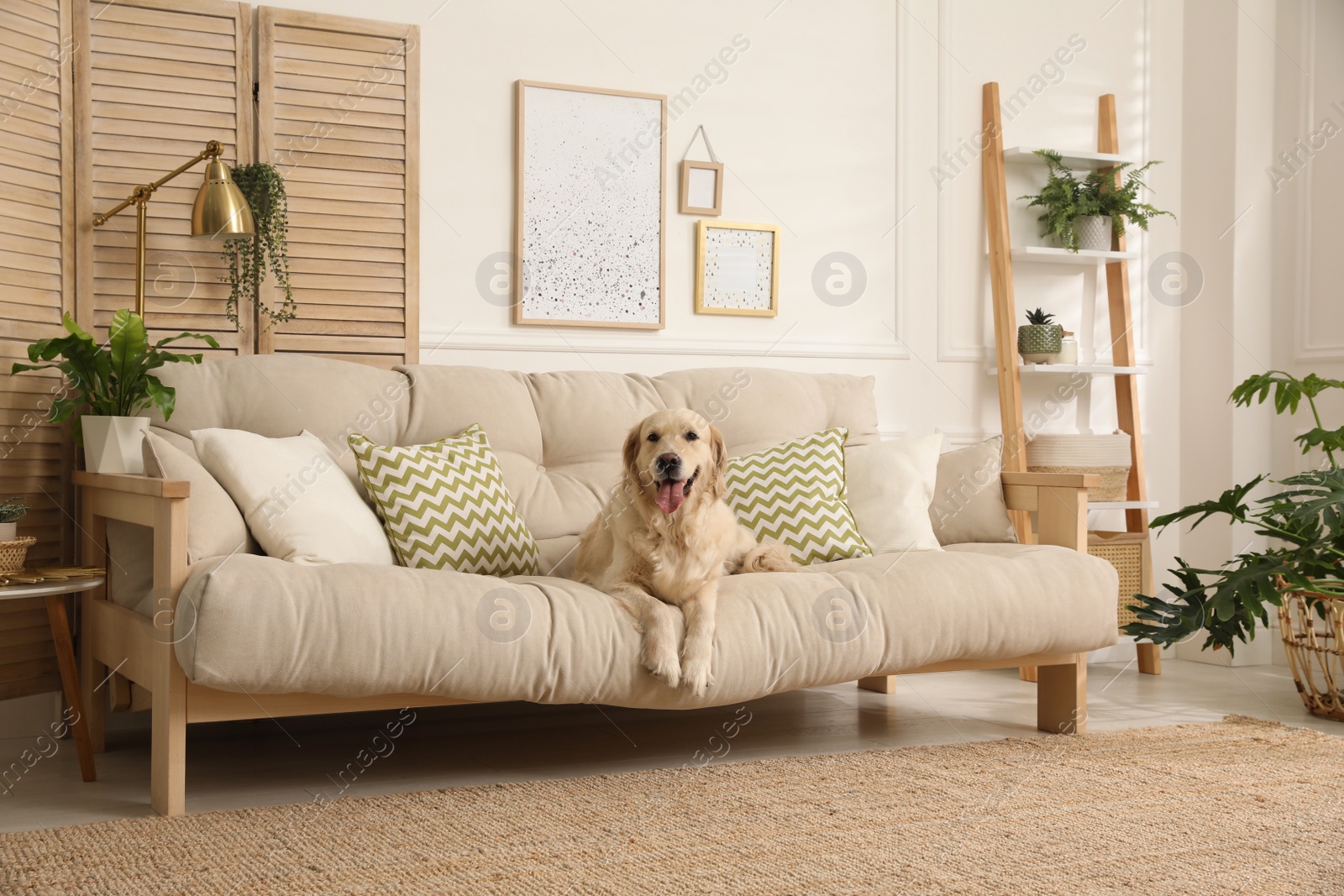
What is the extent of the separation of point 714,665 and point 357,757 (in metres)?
0.96

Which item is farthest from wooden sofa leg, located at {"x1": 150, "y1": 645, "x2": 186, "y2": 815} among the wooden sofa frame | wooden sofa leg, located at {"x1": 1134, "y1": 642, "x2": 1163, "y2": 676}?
wooden sofa leg, located at {"x1": 1134, "y1": 642, "x2": 1163, "y2": 676}

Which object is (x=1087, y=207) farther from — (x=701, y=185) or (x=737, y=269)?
(x=701, y=185)

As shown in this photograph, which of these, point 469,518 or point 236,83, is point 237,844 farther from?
point 236,83

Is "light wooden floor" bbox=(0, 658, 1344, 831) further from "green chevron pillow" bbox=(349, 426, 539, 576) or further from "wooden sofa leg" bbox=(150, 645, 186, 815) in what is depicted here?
"green chevron pillow" bbox=(349, 426, 539, 576)

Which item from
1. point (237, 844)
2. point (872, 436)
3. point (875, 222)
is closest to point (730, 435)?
point (872, 436)

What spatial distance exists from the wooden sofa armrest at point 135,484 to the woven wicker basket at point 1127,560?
3.05 meters

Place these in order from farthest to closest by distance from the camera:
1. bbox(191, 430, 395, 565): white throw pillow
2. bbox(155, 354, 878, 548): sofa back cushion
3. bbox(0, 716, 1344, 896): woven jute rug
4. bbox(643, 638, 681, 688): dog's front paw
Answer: bbox(155, 354, 878, 548): sofa back cushion → bbox(191, 430, 395, 565): white throw pillow → bbox(643, 638, 681, 688): dog's front paw → bbox(0, 716, 1344, 896): woven jute rug

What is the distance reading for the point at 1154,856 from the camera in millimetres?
1906

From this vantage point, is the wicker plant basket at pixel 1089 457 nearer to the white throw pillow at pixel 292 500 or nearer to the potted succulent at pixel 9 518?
the white throw pillow at pixel 292 500

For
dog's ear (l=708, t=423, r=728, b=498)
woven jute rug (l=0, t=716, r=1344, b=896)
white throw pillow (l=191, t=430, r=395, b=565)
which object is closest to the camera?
woven jute rug (l=0, t=716, r=1344, b=896)

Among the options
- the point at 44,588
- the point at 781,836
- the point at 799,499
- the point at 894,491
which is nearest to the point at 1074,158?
the point at 894,491

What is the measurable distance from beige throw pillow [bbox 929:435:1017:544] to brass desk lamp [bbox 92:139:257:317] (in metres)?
2.05

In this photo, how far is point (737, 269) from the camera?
3.85 meters

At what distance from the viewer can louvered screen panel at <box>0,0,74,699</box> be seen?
2.88m
